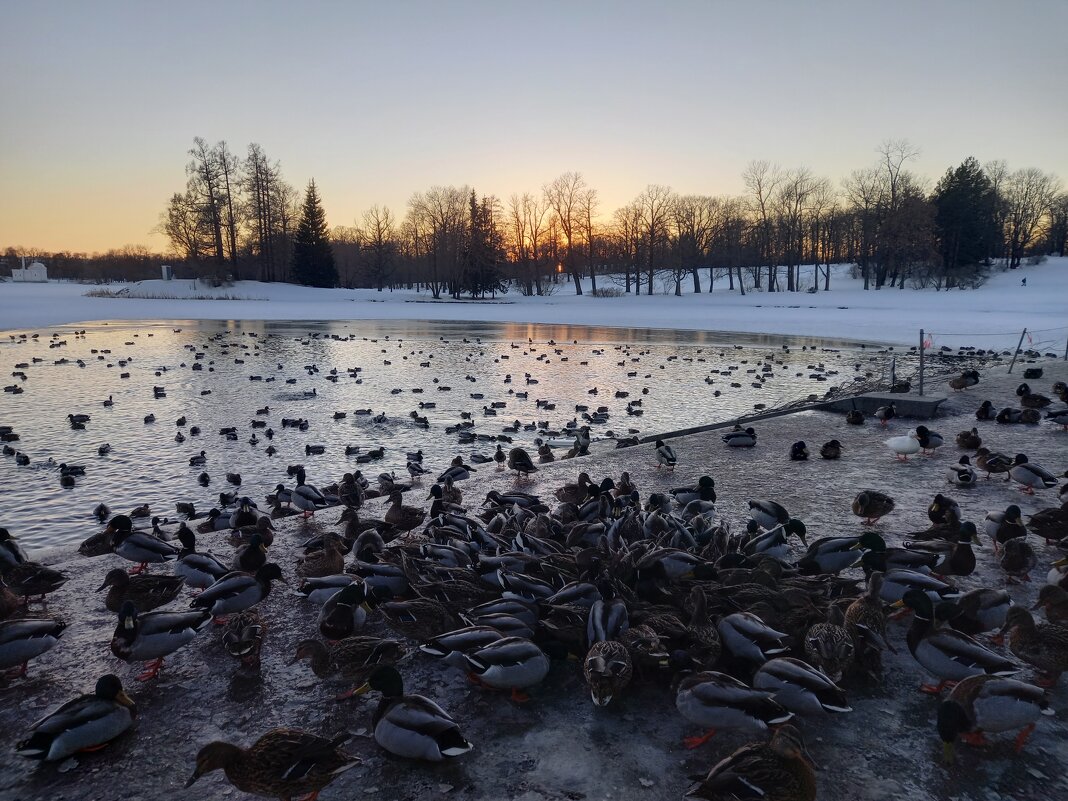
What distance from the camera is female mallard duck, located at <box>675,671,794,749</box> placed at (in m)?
3.28

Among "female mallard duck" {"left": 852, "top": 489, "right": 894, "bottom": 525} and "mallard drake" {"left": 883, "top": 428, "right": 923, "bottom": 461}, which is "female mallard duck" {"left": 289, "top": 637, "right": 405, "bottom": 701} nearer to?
"female mallard duck" {"left": 852, "top": 489, "right": 894, "bottom": 525}

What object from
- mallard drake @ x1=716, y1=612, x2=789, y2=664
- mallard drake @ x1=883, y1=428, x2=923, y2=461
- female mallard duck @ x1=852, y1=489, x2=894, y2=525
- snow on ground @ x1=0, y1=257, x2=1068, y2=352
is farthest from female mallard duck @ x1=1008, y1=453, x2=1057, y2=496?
snow on ground @ x1=0, y1=257, x2=1068, y2=352

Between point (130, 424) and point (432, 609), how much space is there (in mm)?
13456

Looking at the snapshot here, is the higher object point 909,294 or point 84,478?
point 909,294

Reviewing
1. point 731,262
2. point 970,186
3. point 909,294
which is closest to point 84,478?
point 909,294

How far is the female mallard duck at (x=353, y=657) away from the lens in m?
4.02

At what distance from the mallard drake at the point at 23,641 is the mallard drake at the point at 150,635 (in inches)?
17.1

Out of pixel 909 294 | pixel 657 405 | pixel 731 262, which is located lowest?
pixel 657 405

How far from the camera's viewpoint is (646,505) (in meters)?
7.46

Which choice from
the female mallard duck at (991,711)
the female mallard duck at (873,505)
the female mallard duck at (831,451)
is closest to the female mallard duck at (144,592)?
the female mallard duck at (991,711)

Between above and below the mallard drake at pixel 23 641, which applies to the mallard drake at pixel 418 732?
below

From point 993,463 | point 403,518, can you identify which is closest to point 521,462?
point 403,518

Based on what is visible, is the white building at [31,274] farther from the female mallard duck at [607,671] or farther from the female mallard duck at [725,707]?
the female mallard duck at [725,707]

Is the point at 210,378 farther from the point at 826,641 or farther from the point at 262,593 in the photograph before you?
the point at 826,641
